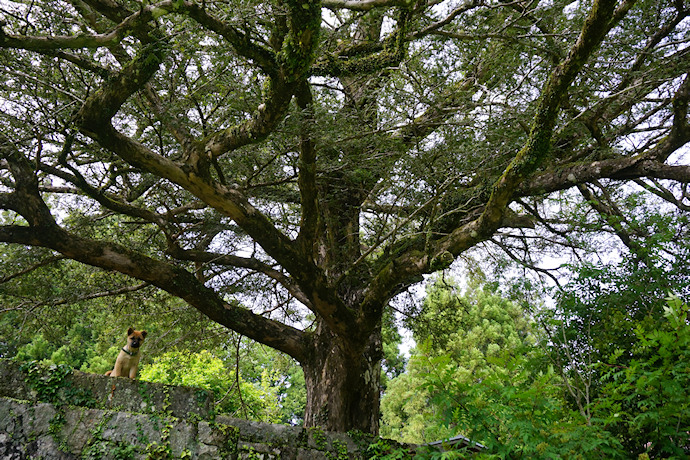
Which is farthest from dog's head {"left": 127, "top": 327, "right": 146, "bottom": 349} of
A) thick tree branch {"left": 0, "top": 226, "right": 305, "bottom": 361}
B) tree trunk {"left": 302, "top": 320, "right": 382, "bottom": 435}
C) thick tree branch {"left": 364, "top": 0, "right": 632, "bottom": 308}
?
thick tree branch {"left": 364, "top": 0, "right": 632, "bottom": 308}

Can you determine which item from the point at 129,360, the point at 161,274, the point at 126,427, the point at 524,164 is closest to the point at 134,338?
the point at 129,360

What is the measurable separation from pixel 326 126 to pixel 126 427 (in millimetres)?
3045

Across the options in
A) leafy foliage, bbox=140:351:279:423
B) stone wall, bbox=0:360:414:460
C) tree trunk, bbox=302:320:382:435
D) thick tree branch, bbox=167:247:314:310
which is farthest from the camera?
leafy foliage, bbox=140:351:279:423

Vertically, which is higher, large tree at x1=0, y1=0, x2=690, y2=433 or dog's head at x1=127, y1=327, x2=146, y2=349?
large tree at x1=0, y1=0, x2=690, y2=433

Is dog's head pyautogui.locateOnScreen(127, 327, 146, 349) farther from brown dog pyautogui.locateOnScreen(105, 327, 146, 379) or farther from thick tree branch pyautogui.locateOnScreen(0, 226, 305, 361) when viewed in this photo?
thick tree branch pyautogui.locateOnScreen(0, 226, 305, 361)

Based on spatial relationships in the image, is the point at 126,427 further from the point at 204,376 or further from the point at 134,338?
the point at 204,376

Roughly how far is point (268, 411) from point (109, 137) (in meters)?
15.0

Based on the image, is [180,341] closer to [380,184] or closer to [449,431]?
[380,184]

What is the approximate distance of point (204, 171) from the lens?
4.40m

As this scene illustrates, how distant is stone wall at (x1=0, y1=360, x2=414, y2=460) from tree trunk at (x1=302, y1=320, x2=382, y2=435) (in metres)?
1.85

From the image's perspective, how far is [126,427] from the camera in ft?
10.3

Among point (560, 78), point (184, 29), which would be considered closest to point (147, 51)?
point (184, 29)

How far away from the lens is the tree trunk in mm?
5582

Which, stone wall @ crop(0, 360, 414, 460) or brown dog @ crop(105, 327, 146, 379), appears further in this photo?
brown dog @ crop(105, 327, 146, 379)
